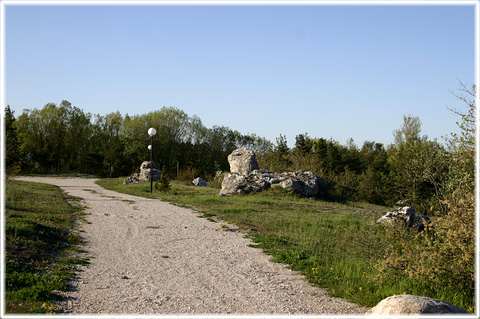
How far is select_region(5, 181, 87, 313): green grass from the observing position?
5078 millimetres

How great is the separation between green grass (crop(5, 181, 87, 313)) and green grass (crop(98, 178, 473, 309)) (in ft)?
12.3

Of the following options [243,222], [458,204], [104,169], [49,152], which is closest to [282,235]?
[243,222]

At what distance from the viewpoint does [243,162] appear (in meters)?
21.8

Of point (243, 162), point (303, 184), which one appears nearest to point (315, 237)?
point (303, 184)

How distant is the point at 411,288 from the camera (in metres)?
5.66

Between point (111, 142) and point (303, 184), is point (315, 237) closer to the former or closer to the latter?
point (303, 184)

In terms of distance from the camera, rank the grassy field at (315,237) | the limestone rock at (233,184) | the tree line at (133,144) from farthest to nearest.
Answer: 1. the tree line at (133,144)
2. the limestone rock at (233,184)
3. the grassy field at (315,237)

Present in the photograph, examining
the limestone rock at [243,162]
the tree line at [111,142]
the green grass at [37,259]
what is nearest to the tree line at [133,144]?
the tree line at [111,142]

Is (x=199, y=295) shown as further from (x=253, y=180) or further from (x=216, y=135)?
(x=216, y=135)

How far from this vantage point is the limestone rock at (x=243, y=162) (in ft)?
70.5

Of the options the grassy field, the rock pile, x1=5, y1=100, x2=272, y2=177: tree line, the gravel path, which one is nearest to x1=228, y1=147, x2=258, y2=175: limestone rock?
the rock pile

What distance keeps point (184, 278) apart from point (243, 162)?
15.6m

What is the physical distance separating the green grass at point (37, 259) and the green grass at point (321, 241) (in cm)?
376

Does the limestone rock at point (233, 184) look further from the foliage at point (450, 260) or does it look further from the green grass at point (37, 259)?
the foliage at point (450, 260)
